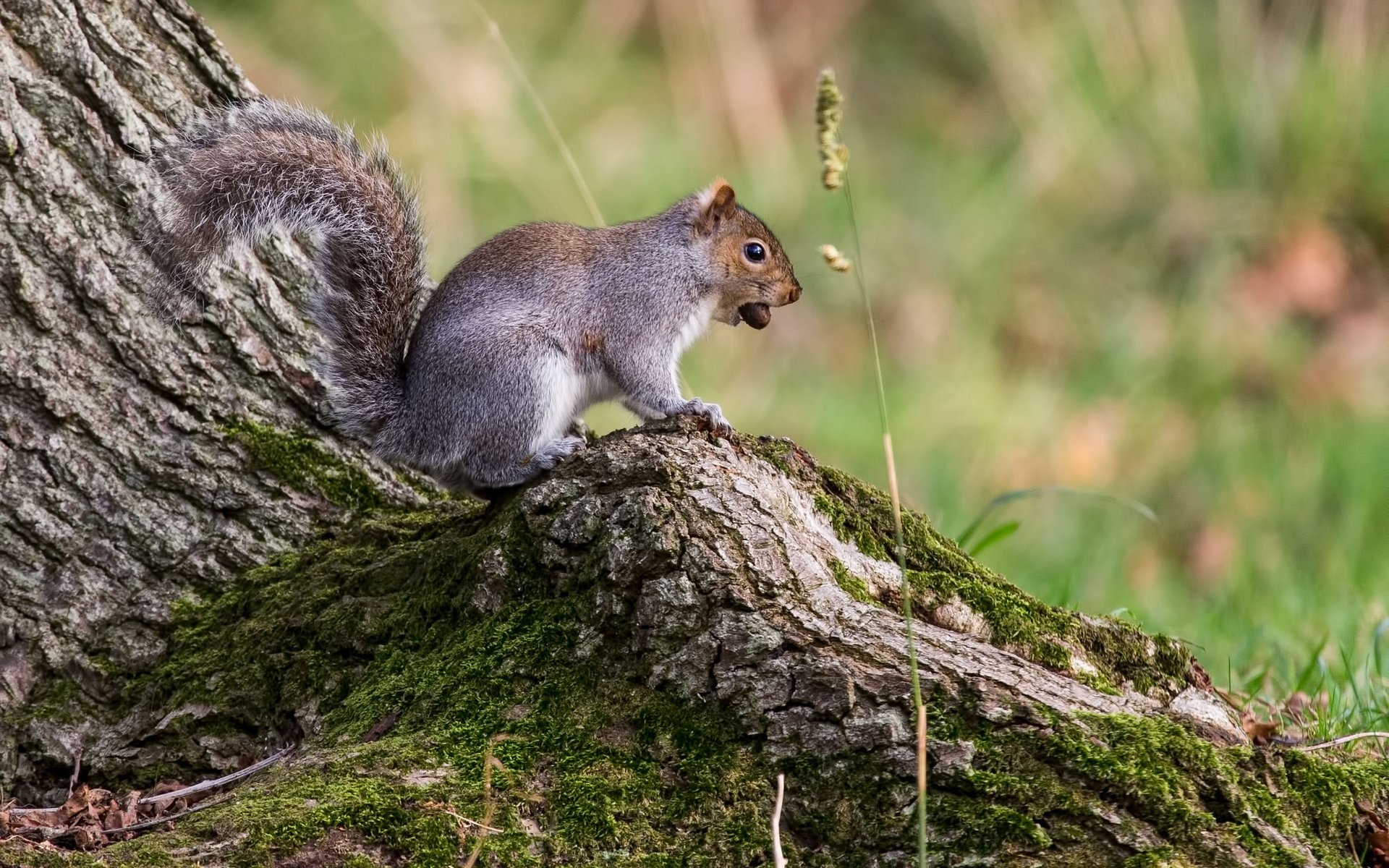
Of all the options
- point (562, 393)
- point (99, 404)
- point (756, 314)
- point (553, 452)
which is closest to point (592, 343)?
point (562, 393)

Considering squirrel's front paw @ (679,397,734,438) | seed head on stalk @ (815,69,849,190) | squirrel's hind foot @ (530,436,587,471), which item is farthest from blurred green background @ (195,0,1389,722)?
→ seed head on stalk @ (815,69,849,190)

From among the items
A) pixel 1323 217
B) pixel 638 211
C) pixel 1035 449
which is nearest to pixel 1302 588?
pixel 1035 449

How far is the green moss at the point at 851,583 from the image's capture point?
75.9 inches

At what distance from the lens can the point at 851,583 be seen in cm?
196

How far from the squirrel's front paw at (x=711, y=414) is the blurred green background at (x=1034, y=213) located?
2444mm

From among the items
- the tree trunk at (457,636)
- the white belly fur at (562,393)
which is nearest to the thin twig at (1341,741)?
the tree trunk at (457,636)

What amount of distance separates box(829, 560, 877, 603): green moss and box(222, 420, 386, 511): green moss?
1029 mm

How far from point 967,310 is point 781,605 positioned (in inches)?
173

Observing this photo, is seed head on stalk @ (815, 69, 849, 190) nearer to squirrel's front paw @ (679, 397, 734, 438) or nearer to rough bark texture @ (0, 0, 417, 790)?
squirrel's front paw @ (679, 397, 734, 438)

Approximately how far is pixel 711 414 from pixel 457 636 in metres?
0.56

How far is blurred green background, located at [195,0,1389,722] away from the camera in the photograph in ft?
17.2

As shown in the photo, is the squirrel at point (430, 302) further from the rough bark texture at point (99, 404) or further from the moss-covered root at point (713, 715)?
the moss-covered root at point (713, 715)

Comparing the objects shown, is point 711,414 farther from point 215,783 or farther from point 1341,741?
point 1341,741

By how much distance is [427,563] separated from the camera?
221cm
